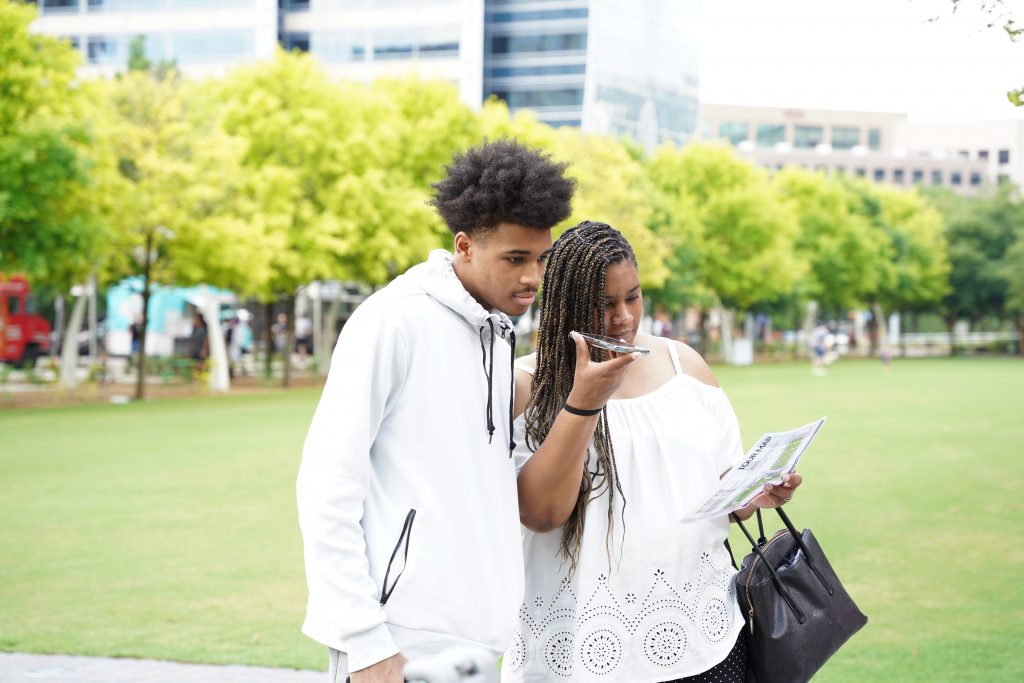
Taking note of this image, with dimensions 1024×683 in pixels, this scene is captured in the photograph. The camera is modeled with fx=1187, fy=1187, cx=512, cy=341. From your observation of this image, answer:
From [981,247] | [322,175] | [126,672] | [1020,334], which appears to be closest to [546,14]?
[981,247]

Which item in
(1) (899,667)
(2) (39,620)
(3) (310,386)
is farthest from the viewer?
(3) (310,386)

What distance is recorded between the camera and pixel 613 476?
3188 millimetres

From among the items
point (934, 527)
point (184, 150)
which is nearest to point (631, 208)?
point (184, 150)

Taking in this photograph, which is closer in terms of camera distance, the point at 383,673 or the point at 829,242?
the point at 383,673

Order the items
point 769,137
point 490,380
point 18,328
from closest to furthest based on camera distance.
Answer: point 490,380 → point 18,328 → point 769,137

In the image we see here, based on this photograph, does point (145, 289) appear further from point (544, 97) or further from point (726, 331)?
point (544, 97)

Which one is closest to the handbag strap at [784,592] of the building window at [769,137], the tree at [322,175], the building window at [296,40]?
the tree at [322,175]

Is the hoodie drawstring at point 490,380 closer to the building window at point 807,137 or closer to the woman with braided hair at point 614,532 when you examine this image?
the woman with braided hair at point 614,532

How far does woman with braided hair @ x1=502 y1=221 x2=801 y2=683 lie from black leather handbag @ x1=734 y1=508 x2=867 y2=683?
0.08 m

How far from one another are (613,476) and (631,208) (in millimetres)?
41901

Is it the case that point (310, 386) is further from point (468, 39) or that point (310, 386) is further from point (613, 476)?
point (468, 39)

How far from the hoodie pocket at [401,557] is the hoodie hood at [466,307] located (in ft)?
0.98

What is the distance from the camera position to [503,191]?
2.71 m

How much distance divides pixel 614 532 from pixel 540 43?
9312 centimetres
